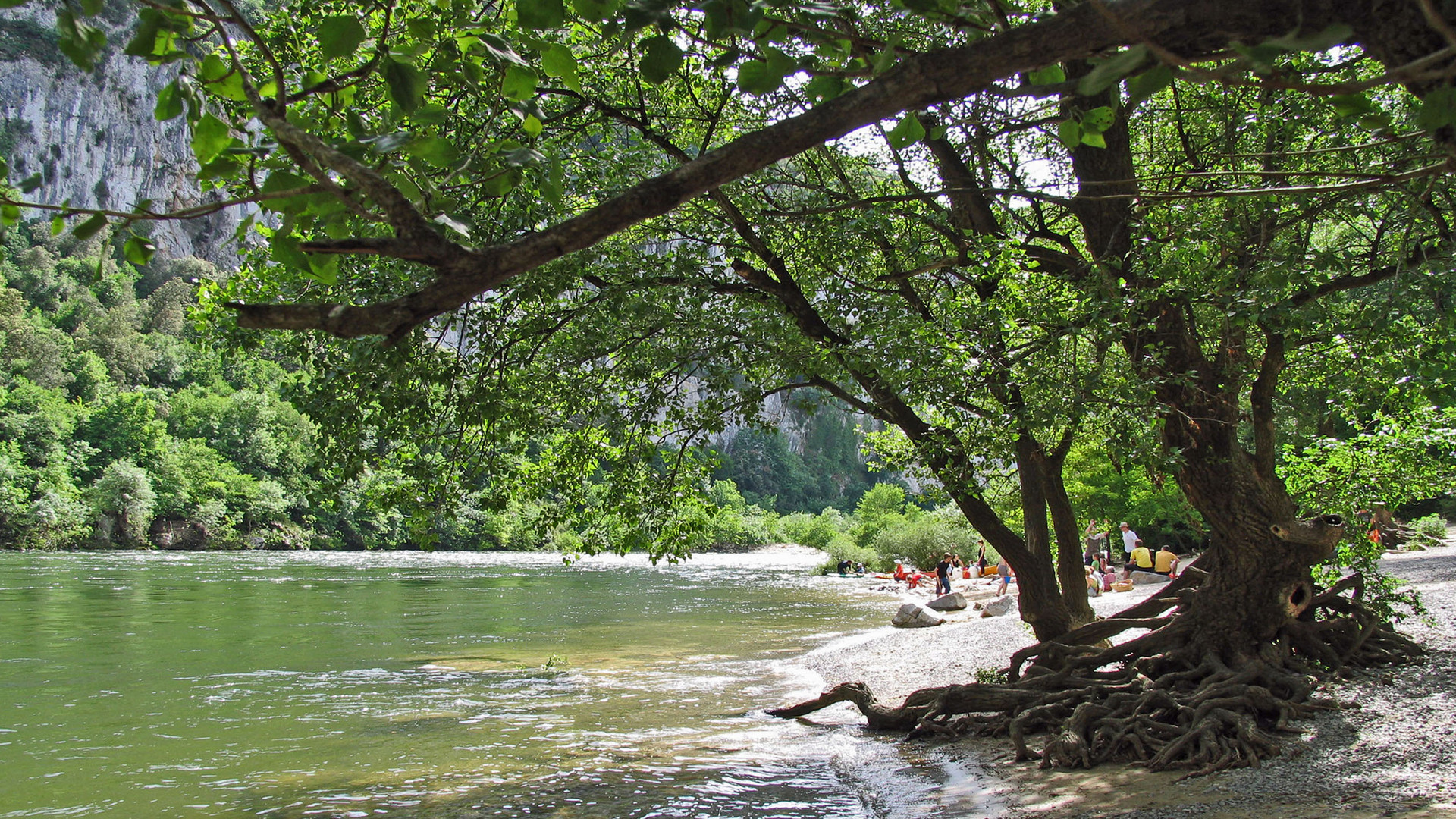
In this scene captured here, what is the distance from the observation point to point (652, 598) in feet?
98.6

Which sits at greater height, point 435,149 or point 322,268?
point 435,149

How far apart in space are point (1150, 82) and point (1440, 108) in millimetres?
719

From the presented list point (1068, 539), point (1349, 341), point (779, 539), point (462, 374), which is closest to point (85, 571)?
point (462, 374)

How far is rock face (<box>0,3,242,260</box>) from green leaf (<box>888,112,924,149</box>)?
119484 mm

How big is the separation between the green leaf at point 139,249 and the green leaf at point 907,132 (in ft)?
6.57

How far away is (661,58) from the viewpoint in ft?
7.48

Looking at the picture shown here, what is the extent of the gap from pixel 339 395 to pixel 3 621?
18.3 meters

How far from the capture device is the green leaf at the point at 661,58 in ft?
7.46

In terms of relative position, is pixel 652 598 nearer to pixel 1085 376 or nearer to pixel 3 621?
pixel 3 621

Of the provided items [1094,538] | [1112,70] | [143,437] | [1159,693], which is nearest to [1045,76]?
[1112,70]

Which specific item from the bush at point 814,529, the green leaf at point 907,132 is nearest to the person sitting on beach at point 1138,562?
the green leaf at point 907,132

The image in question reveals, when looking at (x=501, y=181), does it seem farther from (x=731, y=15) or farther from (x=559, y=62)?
(x=731, y=15)

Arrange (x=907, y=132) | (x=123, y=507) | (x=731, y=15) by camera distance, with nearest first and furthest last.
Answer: (x=731, y=15) → (x=907, y=132) → (x=123, y=507)

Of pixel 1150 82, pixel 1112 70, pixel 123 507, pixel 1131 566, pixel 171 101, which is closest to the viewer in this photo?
pixel 1112 70
